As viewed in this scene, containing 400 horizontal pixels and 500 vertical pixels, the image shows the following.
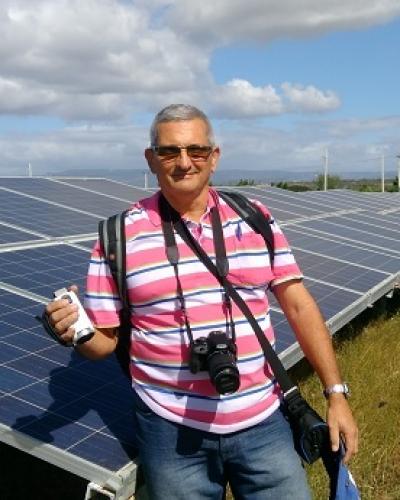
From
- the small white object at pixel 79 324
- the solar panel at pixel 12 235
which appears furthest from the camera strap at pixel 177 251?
the solar panel at pixel 12 235

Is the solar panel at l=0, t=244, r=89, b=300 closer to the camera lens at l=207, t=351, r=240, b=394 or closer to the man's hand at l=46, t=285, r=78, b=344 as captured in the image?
the man's hand at l=46, t=285, r=78, b=344

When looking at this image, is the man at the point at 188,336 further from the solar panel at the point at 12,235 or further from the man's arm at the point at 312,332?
the solar panel at the point at 12,235

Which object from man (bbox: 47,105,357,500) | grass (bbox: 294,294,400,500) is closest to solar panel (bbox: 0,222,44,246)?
grass (bbox: 294,294,400,500)

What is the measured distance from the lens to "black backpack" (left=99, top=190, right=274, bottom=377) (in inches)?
104

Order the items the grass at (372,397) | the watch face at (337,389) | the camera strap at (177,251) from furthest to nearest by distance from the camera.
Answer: the grass at (372,397)
the watch face at (337,389)
the camera strap at (177,251)

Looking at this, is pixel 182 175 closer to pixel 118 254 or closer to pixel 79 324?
pixel 118 254

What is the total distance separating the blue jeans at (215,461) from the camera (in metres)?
2.66

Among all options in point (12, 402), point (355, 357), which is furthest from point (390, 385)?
point (12, 402)

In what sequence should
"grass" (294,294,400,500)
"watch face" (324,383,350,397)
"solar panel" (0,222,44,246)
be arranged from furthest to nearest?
1. "solar panel" (0,222,44,246)
2. "grass" (294,294,400,500)
3. "watch face" (324,383,350,397)

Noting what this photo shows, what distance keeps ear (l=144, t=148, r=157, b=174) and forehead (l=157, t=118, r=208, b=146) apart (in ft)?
0.22

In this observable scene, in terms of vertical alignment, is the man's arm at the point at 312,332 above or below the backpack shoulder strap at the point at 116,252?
below

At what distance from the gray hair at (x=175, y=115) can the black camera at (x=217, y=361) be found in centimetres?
78

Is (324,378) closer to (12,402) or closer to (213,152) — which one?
(213,152)

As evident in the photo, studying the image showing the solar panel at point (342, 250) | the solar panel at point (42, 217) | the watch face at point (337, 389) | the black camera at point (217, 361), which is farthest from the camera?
the solar panel at point (342, 250)
